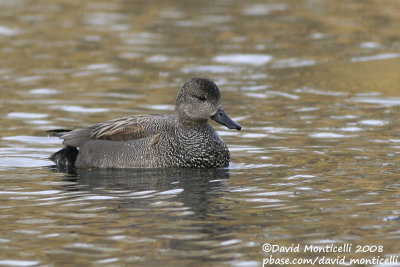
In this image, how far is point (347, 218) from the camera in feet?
27.7

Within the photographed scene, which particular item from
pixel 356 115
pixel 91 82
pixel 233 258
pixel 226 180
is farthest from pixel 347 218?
pixel 91 82

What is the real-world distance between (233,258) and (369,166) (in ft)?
13.0

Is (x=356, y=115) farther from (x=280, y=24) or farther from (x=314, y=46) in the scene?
(x=280, y=24)

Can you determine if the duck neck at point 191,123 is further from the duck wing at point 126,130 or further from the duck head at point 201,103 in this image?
the duck wing at point 126,130

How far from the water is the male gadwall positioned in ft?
0.72

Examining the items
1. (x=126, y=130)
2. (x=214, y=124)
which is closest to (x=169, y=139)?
(x=126, y=130)

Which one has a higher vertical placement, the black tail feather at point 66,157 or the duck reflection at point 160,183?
the black tail feather at point 66,157

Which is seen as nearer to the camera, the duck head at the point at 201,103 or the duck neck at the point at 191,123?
the duck head at the point at 201,103

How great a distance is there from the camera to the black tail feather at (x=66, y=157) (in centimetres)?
1179

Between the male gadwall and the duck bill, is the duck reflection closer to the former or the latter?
the male gadwall

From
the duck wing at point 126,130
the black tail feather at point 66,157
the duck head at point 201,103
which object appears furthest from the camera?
the black tail feather at point 66,157

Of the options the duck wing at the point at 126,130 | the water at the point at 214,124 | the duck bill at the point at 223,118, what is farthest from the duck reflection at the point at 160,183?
the duck bill at the point at 223,118

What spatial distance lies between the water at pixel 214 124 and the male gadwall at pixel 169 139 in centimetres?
22

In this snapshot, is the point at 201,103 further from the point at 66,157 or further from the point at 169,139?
the point at 66,157
